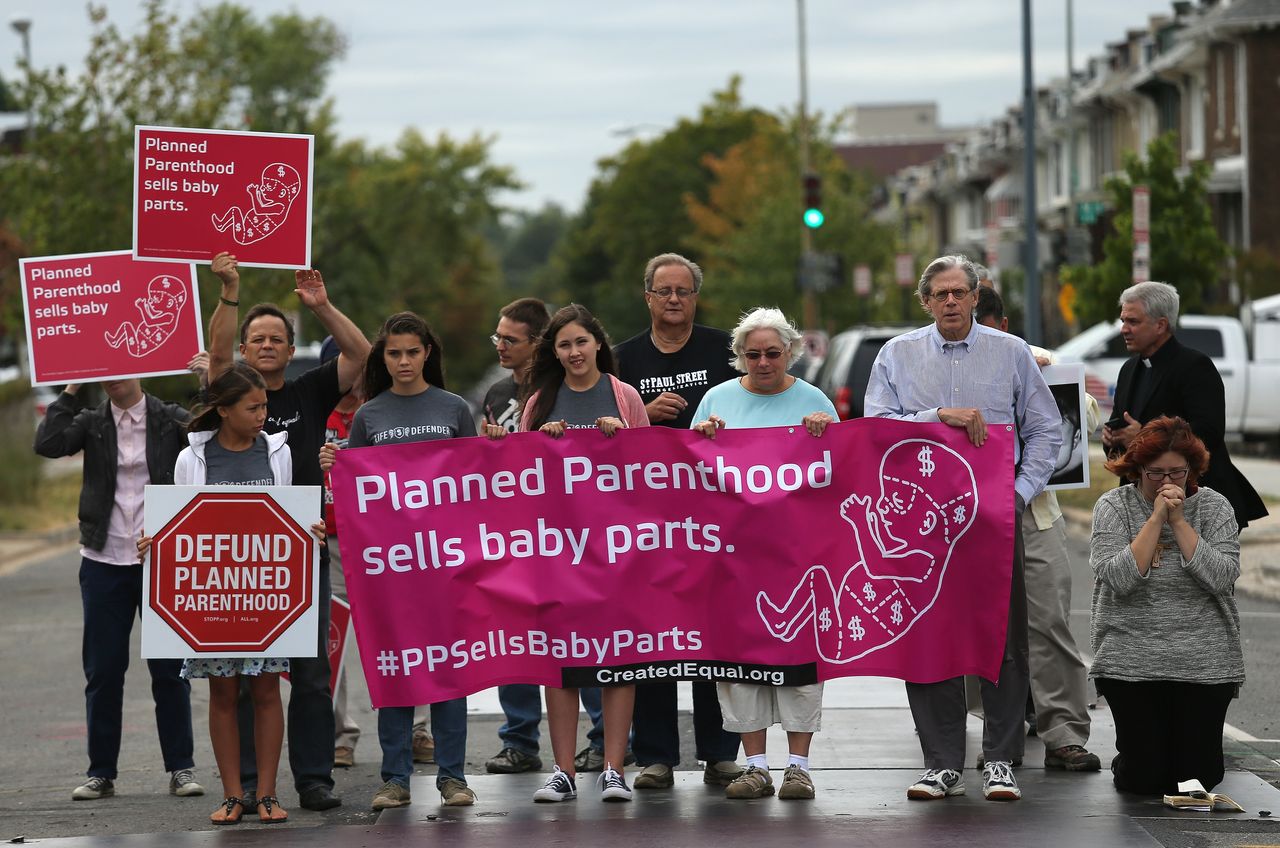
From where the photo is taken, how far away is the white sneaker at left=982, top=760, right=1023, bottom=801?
7.49m

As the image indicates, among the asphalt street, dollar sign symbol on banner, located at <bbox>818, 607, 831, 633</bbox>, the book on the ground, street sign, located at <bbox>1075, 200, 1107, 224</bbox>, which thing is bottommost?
the asphalt street

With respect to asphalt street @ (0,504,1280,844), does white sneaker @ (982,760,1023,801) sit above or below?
above

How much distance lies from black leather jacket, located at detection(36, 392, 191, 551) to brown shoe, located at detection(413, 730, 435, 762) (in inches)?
70.4

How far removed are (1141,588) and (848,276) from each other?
45.2 m

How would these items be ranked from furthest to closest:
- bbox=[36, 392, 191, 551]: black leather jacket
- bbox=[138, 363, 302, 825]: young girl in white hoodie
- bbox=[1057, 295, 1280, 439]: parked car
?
bbox=[1057, 295, 1280, 439]: parked car
bbox=[36, 392, 191, 551]: black leather jacket
bbox=[138, 363, 302, 825]: young girl in white hoodie

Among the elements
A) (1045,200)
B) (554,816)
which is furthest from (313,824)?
(1045,200)

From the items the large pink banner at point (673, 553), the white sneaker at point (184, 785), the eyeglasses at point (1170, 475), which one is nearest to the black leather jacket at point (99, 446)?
the large pink banner at point (673, 553)

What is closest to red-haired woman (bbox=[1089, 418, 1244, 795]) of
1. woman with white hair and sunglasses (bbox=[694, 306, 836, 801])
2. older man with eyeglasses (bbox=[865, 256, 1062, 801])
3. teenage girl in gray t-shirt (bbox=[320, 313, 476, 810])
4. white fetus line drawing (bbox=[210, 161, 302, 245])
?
older man with eyeglasses (bbox=[865, 256, 1062, 801])

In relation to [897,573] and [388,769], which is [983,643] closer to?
[897,573]

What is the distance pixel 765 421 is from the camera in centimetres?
802

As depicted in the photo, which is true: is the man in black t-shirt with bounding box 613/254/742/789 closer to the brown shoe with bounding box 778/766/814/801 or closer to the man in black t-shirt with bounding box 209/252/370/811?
the brown shoe with bounding box 778/766/814/801

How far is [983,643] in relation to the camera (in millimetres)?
7820

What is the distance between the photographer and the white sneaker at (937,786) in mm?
7562

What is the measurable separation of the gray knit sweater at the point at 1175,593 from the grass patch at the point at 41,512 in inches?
639
